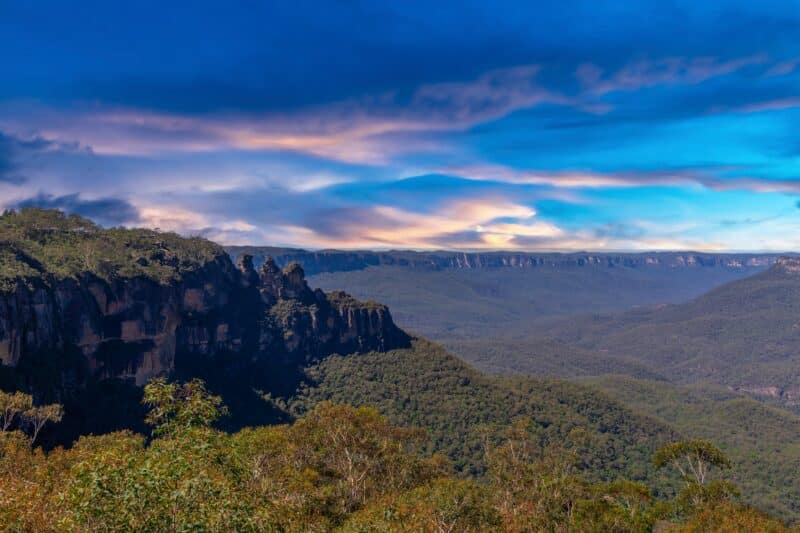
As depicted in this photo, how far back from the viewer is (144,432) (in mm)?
82812

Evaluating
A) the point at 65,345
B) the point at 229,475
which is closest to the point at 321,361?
the point at 65,345

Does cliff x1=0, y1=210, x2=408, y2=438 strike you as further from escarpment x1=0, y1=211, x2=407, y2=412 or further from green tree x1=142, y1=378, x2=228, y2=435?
green tree x1=142, y1=378, x2=228, y2=435

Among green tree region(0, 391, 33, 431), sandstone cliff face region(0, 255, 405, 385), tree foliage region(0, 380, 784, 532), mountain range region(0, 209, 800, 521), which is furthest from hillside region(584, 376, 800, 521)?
green tree region(0, 391, 33, 431)

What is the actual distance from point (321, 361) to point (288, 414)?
32.3 meters

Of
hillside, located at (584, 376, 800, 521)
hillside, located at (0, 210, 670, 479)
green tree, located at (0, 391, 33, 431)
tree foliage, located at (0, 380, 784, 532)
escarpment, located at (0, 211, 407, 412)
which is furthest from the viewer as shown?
hillside, located at (584, 376, 800, 521)

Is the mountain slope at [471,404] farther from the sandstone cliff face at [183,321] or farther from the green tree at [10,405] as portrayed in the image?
the green tree at [10,405]

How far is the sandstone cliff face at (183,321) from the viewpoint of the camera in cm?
7338

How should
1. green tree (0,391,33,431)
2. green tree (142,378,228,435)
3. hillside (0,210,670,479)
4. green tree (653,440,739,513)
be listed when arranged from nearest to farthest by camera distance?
1. green tree (142,378,228,435)
2. green tree (653,440,739,513)
3. green tree (0,391,33,431)
4. hillside (0,210,670,479)

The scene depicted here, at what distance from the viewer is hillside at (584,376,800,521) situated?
389ft

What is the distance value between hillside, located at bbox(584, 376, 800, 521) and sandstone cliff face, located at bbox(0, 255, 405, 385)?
8654cm

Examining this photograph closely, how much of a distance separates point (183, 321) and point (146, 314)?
19583mm

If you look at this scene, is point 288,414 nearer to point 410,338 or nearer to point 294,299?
point 294,299

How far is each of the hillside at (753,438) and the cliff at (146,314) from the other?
287ft

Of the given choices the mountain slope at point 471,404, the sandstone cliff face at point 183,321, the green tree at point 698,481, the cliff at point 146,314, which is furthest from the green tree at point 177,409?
the mountain slope at point 471,404
